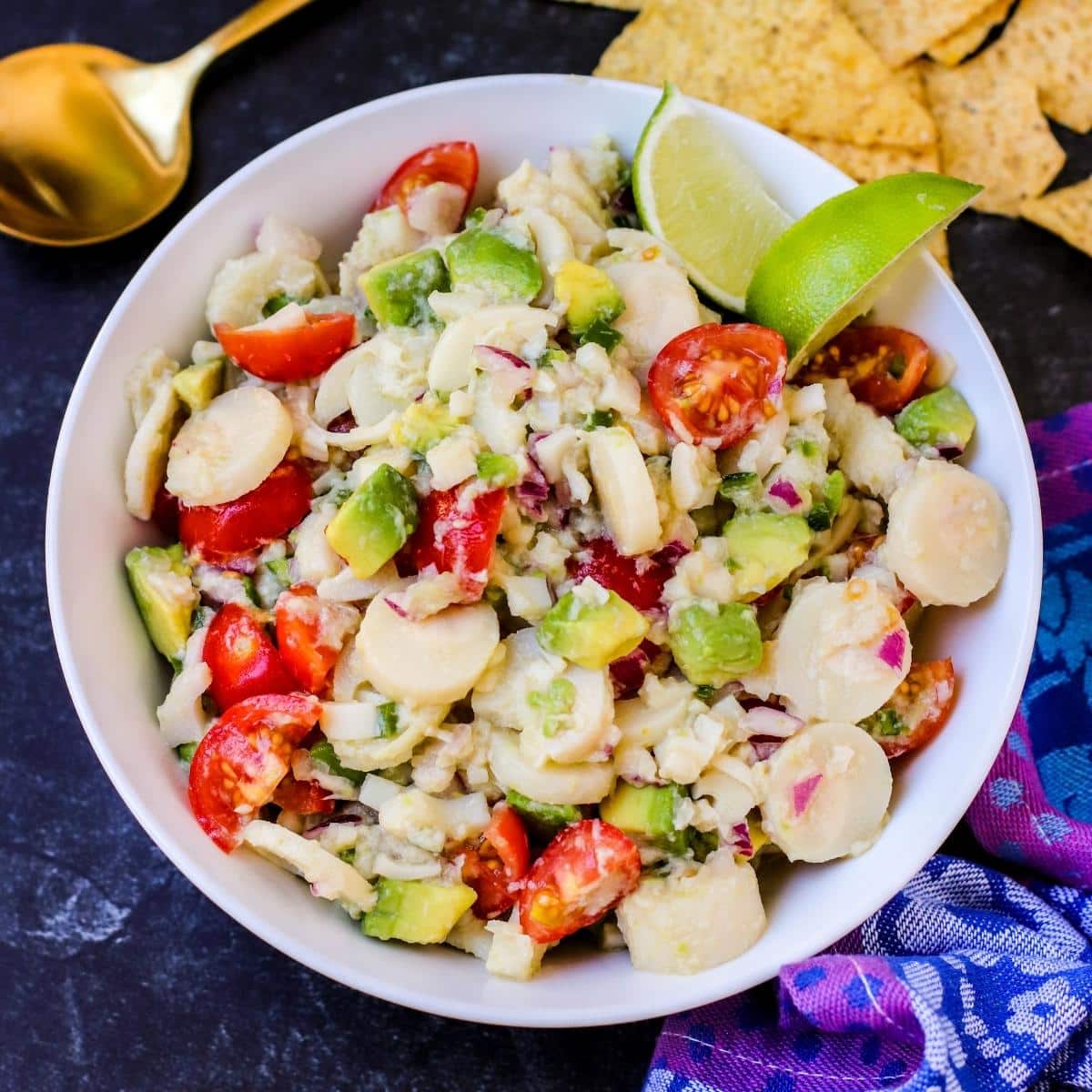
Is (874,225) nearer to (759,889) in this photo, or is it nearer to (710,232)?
(710,232)

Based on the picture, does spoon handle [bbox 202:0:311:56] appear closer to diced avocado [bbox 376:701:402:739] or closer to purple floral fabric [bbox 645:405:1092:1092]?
diced avocado [bbox 376:701:402:739]

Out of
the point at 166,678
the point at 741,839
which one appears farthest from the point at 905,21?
the point at 166,678

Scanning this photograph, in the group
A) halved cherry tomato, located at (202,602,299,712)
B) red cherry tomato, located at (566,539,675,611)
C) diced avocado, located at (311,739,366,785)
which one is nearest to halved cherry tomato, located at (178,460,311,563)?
halved cherry tomato, located at (202,602,299,712)

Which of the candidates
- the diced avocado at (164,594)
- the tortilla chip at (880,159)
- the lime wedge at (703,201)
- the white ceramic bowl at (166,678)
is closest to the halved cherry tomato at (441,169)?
the white ceramic bowl at (166,678)

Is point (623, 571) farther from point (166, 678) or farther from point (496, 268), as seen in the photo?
point (166, 678)

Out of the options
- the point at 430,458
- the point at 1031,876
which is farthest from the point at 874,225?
the point at 1031,876

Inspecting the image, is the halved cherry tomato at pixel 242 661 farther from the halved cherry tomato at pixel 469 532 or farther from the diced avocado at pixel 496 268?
the diced avocado at pixel 496 268
